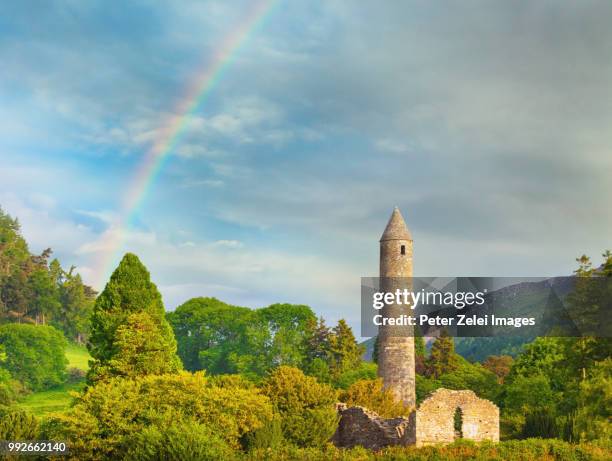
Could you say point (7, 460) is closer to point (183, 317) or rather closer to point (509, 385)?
point (509, 385)

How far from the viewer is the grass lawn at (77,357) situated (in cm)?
11488

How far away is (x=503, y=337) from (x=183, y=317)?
73.6 meters

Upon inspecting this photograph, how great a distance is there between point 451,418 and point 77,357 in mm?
92053

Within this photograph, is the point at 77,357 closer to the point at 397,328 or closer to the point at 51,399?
the point at 51,399

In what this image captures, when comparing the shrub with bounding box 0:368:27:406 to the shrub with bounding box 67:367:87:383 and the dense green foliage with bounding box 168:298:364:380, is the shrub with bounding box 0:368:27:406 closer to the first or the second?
the shrub with bounding box 67:367:87:383

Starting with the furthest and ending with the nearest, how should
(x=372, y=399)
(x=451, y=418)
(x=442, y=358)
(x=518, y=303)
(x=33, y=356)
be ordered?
(x=518, y=303) < (x=33, y=356) < (x=442, y=358) < (x=372, y=399) < (x=451, y=418)

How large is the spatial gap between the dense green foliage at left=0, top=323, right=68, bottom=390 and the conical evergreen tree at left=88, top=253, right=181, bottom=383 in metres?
55.3

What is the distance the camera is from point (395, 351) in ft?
211

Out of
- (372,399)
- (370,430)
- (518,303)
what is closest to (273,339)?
(518,303)

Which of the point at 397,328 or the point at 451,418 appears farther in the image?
the point at 397,328

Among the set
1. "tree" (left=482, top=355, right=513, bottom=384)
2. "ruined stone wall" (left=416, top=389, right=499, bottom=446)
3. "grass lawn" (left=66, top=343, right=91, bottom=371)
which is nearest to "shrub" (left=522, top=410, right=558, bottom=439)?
"ruined stone wall" (left=416, top=389, right=499, bottom=446)

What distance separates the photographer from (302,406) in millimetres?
43906

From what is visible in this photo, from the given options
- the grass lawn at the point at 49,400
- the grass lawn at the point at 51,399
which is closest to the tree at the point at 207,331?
the grass lawn at the point at 51,399

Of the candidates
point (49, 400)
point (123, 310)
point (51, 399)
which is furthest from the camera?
point (51, 399)
